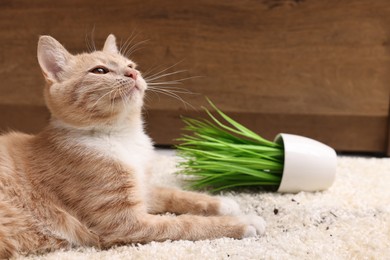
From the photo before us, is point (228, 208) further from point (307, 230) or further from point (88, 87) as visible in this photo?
point (88, 87)

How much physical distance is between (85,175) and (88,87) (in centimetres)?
24

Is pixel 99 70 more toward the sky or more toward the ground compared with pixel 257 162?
more toward the sky

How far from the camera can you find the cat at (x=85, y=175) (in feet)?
3.45

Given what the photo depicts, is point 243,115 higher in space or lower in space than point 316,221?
higher

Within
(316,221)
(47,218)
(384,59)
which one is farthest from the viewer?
(384,59)

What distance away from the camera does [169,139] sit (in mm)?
2066

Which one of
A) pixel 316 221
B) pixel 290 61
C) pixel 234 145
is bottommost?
pixel 316 221

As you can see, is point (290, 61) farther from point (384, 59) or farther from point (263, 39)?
point (384, 59)

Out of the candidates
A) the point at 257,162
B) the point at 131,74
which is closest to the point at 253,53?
the point at 257,162

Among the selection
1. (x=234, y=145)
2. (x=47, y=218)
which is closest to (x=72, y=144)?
(x=47, y=218)

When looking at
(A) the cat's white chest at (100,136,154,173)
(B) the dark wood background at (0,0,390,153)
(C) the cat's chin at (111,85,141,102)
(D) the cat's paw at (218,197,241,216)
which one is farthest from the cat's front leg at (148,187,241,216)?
(B) the dark wood background at (0,0,390,153)

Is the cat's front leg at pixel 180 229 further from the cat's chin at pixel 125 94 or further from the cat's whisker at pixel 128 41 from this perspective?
the cat's whisker at pixel 128 41

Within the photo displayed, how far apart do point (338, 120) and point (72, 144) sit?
131 cm

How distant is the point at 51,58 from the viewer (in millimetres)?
1180
